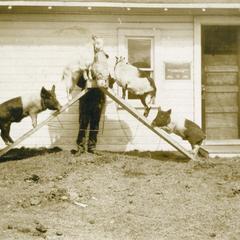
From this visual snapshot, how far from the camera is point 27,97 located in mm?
10758

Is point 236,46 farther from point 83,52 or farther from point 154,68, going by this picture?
point 83,52

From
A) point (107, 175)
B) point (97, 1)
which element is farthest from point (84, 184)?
point (97, 1)

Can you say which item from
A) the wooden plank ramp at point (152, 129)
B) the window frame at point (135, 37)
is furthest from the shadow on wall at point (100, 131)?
the wooden plank ramp at point (152, 129)

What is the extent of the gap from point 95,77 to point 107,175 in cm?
220

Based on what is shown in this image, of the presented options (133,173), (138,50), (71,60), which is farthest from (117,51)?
(133,173)

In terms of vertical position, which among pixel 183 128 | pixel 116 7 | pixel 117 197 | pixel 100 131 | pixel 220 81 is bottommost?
pixel 117 197

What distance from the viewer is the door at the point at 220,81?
12766 millimetres

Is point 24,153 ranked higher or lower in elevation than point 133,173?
higher

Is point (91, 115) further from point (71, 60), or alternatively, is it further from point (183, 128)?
point (183, 128)

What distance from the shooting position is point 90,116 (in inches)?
453

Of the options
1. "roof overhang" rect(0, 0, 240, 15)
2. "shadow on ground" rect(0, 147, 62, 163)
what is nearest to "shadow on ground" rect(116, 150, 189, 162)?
"shadow on ground" rect(0, 147, 62, 163)

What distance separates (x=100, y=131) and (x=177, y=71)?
234 centimetres

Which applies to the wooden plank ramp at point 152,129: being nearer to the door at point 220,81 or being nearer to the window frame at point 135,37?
the window frame at point 135,37

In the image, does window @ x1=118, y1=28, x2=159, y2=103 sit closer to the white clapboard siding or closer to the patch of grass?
the white clapboard siding
